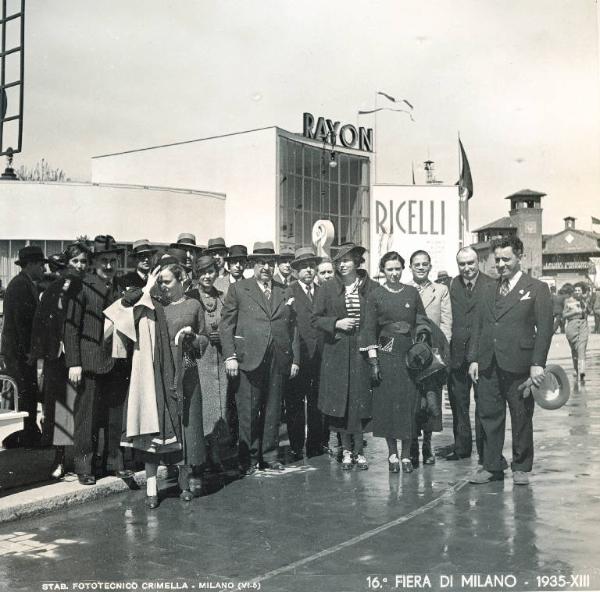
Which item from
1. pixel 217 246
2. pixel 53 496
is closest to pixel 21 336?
pixel 53 496

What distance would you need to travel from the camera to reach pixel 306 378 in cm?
825

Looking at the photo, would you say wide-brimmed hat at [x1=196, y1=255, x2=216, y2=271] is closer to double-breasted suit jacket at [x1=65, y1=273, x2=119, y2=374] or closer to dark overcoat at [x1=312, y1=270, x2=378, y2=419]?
double-breasted suit jacket at [x1=65, y1=273, x2=119, y2=374]

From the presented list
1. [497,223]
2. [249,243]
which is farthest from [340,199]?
[497,223]

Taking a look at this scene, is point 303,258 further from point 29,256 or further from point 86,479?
point 86,479

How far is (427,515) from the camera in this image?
562cm

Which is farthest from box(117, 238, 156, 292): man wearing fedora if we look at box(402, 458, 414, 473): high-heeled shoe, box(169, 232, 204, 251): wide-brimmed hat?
box(402, 458, 414, 473): high-heeled shoe

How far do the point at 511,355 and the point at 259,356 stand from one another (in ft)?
7.49

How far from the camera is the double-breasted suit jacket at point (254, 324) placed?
747 centimetres

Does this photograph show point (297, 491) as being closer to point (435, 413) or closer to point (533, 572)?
point (435, 413)

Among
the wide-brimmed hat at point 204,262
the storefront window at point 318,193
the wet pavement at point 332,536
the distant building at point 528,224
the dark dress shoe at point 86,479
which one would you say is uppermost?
the distant building at point 528,224

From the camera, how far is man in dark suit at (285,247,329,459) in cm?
813

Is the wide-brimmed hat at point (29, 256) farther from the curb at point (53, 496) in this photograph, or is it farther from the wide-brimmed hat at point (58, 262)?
the curb at point (53, 496)

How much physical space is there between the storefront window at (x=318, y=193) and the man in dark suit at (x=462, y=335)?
2276cm

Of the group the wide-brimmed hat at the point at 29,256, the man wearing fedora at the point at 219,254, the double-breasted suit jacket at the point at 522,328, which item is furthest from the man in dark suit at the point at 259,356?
the double-breasted suit jacket at the point at 522,328
